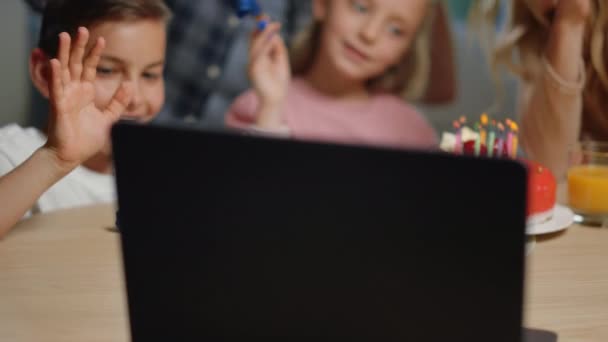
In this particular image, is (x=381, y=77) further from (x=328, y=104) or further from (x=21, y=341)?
(x=21, y=341)

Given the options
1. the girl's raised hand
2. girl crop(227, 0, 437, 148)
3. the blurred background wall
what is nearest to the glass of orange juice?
the girl's raised hand

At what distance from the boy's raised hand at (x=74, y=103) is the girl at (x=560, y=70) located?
0.92m

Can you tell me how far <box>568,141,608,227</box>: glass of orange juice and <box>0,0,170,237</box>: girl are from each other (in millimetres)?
696

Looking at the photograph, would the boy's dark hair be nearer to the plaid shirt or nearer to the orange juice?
the orange juice

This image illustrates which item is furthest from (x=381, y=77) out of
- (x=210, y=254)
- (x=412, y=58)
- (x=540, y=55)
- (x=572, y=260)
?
(x=210, y=254)

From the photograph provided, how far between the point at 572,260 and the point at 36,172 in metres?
0.70

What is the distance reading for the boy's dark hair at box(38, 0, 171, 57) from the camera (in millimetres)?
1079

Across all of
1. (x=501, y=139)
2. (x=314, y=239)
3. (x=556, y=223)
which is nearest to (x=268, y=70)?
(x=501, y=139)

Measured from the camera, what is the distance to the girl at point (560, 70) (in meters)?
1.51

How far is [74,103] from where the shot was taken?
35.6 inches

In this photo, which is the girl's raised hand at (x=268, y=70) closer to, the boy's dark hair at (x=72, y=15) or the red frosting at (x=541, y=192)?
the boy's dark hair at (x=72, y=15)

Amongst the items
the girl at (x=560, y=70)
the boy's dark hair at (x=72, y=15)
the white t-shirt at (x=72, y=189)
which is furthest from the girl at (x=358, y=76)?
the boy's dark hair at (x=72, y=15)

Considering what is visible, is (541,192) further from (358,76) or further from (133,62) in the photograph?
(358,76)

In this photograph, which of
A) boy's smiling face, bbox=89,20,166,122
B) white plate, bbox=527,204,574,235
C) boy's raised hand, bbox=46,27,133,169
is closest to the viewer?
boy's raised hand, bbox=46,27,133,169
